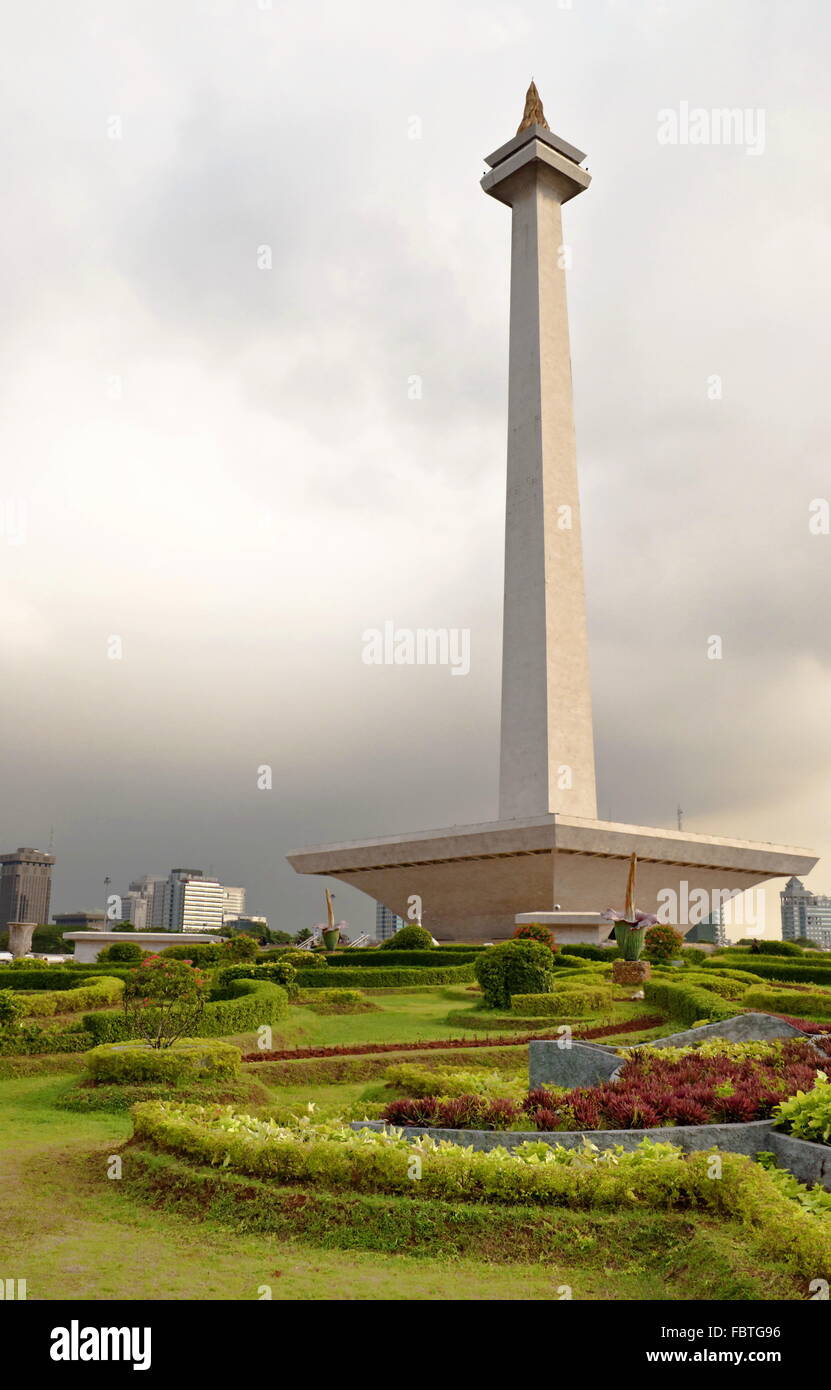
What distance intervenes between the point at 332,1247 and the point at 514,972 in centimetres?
1352

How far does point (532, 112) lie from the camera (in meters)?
47.2

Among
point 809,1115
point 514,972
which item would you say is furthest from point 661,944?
point 809,1115

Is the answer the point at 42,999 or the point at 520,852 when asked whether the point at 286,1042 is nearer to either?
the point at 42,999

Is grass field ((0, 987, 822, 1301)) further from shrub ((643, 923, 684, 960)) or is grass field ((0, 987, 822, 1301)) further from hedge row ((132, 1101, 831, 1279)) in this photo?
shrub ((643, 923, 684, 960))

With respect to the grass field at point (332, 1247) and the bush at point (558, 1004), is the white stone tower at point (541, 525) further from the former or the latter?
the grass field at point (332, 1247)

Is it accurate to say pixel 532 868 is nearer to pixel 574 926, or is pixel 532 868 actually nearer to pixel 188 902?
pixel 574 926

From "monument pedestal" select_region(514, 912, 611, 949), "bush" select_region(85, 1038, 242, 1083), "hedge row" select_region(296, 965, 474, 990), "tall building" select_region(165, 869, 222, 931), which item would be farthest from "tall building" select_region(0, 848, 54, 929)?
"bush" select_region(85, 1038, 242, 1083)

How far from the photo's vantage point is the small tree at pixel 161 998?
13.9 metres

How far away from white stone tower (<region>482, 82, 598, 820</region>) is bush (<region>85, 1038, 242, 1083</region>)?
93.3 ft

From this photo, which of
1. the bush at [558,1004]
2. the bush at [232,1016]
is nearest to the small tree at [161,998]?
the bush at [232,1016]

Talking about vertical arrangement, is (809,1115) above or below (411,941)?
below

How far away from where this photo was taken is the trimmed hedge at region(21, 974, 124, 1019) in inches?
658

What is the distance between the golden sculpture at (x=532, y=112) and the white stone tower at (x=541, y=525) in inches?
27.1
